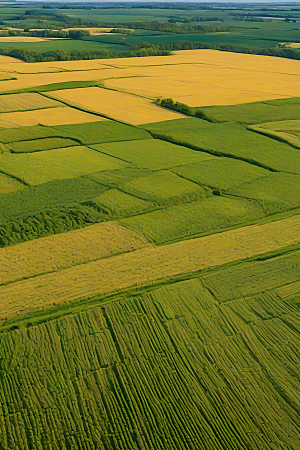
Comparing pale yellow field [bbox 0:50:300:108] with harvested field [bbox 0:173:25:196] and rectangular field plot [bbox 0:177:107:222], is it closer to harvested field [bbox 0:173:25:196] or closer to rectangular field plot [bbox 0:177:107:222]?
rectangular field plot [bbox 0:177:107:222]

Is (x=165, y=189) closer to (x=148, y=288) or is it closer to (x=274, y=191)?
(x=274, y=191)

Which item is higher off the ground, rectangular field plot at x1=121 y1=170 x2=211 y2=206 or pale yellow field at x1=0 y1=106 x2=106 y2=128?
rectangular field plot at x1=121 y1=170 x2=211 y2=206

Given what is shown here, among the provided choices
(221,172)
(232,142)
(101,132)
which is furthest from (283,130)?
(101,132)

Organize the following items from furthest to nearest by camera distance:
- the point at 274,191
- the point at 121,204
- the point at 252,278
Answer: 1. the point at 274,191
2. the point at 121,204
3. the point at 252,278

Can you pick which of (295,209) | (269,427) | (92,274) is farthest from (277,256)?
(269,427)

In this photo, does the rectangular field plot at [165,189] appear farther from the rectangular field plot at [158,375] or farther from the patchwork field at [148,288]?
the rectangular field plot at [158,375]

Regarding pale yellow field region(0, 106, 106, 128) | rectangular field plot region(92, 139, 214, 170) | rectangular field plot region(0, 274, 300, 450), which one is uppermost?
rectangular field plot region(0, 274, 300, 450)

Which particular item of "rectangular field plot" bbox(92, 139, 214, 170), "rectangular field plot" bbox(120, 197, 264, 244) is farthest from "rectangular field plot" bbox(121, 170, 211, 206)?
"rectangular field plot" bbox(92, 139, 214, 170)
